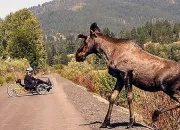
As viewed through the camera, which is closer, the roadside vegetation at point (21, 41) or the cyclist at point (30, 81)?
the cyclist at point (30, 81)

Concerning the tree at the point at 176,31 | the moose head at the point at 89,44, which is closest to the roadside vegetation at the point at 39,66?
the moose head at the point at 89,44

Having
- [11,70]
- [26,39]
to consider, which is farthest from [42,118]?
[26,39]

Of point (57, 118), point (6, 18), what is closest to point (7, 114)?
point (57, 118)

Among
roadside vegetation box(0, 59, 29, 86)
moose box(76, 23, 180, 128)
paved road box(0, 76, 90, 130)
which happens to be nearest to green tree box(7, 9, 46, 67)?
roadside vegetation box(0, 59, 29, 86)

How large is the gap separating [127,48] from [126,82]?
2.92 ft

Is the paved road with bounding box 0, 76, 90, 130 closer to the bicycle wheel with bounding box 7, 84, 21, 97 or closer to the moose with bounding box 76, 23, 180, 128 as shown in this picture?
the moose with bounding box 76, 23, 180, 128

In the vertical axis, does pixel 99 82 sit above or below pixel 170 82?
below

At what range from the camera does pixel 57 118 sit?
12.7m

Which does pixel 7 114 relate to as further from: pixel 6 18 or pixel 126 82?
pixel 6 18

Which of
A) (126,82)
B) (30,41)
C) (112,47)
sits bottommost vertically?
(30,41)

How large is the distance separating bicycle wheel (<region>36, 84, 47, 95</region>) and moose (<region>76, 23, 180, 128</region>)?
46.5ft

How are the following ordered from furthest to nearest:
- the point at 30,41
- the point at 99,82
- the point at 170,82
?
the point at 30,41, the point at 99,82, the point at 170,82

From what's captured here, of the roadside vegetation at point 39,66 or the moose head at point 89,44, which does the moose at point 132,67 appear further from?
the roadside vegetation at point 39,66

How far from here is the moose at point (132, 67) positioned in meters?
7.82
